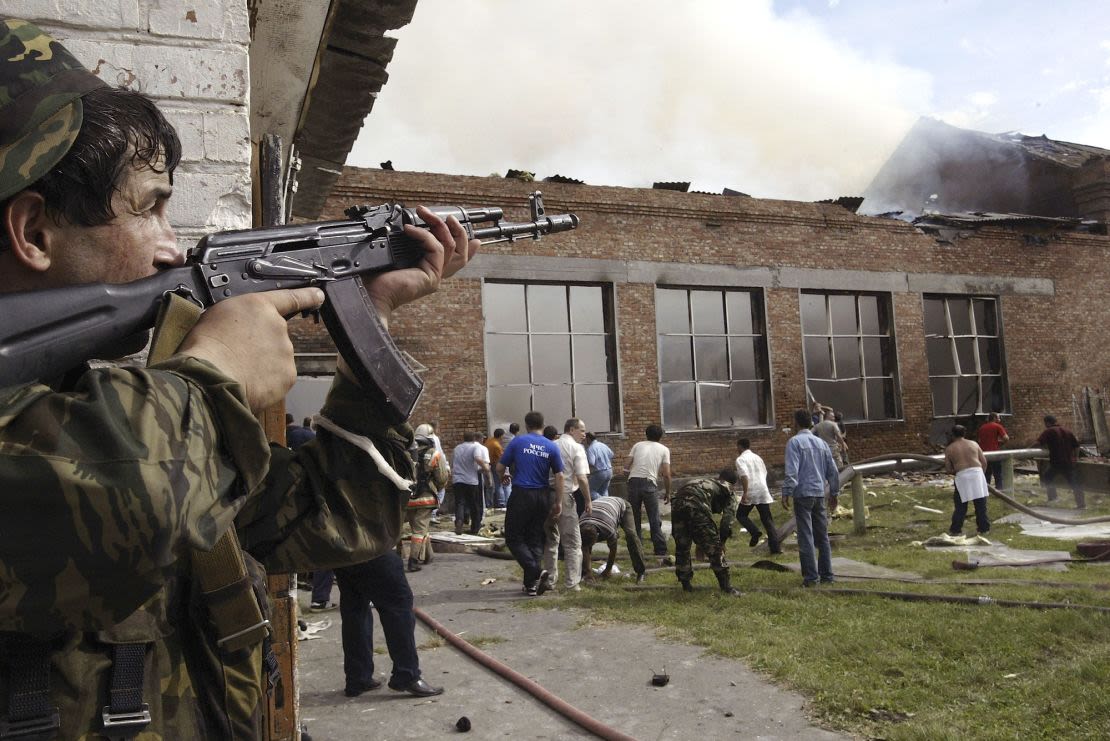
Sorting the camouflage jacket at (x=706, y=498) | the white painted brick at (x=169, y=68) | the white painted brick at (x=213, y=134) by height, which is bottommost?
the camouflage jacket at (x=706, y=498)

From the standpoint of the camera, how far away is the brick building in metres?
15.6

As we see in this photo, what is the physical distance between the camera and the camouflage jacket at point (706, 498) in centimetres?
827

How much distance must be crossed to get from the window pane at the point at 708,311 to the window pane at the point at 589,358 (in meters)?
2.26

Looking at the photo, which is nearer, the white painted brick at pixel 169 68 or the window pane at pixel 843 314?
the white painted brick at pixel 169 68

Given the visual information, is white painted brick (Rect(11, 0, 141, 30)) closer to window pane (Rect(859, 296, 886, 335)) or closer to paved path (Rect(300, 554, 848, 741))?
paved path (Rect(300, 554, 848, 741))

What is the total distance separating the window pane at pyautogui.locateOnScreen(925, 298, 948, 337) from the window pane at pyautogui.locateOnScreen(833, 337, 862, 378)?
2.04 m

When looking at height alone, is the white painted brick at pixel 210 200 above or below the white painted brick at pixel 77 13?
below

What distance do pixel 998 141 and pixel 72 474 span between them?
30658 mm

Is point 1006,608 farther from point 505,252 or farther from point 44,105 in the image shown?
point 505,252

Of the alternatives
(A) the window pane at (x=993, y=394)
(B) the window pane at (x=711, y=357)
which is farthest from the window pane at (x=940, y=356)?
(B) the window pane at (x=711, y=357)

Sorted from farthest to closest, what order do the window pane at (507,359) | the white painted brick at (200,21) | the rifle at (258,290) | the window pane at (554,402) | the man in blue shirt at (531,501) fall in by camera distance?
the window pane at (554,402) < the window pane at (507,359) < the man in blue shirt at (531,501) < the white painted brick at (200,21) < the rifle at (258,290)

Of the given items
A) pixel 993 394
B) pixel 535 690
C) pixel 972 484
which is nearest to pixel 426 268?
pixel 535 690

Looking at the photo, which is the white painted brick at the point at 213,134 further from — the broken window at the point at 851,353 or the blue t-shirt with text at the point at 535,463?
the broken window at the point at 851,353

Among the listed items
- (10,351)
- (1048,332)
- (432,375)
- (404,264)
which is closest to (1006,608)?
(404,264)
